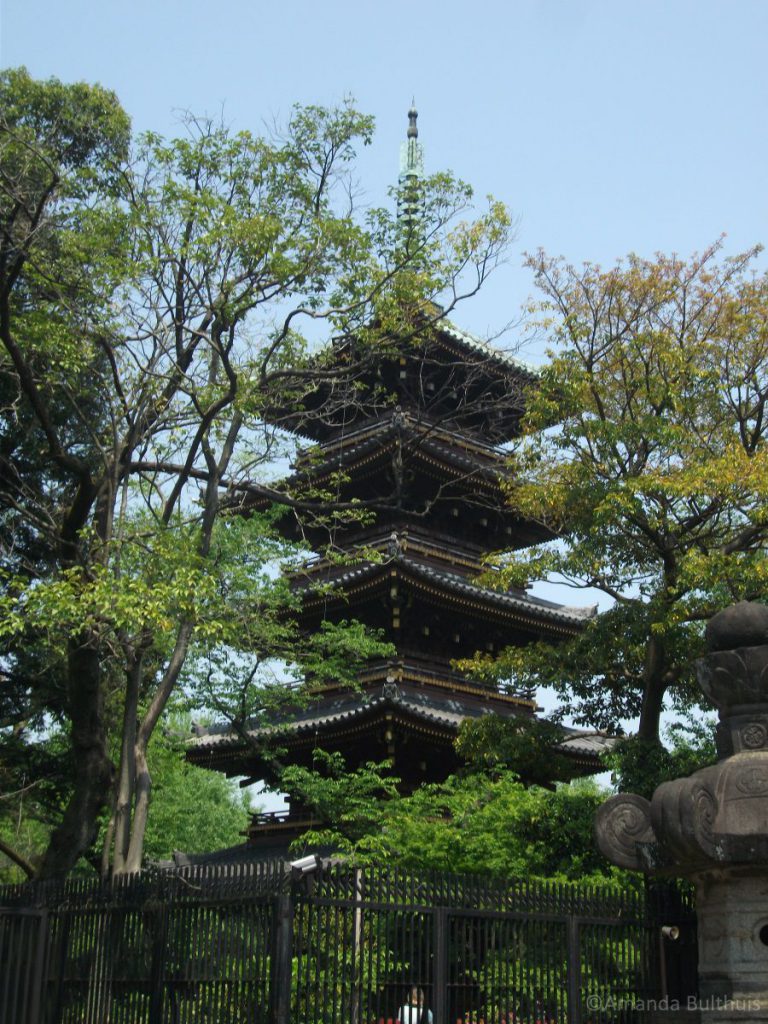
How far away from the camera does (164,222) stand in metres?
14.3

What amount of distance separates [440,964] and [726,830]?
2444 millimetres

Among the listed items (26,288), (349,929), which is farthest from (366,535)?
(349,929)

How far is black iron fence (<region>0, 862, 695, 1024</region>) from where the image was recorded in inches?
353

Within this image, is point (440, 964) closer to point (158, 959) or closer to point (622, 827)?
point (622, 827)

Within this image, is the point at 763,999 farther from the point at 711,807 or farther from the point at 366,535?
the point at 366,535

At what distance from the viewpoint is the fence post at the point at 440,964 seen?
930 cm

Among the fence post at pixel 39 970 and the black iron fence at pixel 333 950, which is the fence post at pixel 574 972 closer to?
the black iron fence at pixel 333 950

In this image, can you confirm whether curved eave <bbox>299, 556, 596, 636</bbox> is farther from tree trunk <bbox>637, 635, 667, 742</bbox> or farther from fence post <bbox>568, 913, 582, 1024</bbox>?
fence post <bbox>568, 913, 582, 1024</bbox>

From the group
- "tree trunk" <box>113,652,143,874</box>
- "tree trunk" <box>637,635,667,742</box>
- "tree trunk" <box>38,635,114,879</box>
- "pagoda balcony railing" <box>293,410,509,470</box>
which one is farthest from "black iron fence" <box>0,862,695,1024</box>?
"pagoda balcony railing" <box>293,410,509,470</box>

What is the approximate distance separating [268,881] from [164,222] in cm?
837

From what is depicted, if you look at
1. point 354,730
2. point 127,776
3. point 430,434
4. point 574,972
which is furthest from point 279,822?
point 574,972

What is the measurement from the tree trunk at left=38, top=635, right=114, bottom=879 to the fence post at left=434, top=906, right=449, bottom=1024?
5527mm

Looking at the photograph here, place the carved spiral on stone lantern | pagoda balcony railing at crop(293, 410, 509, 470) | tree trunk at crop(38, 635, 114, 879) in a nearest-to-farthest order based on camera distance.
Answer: the carved spiral on stone lantern
tree trunk at crop(38, 635, 114, 879)
pagoda balcony railing at crop(293, 410, 509, 470)

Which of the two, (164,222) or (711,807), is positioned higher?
(164,222)
